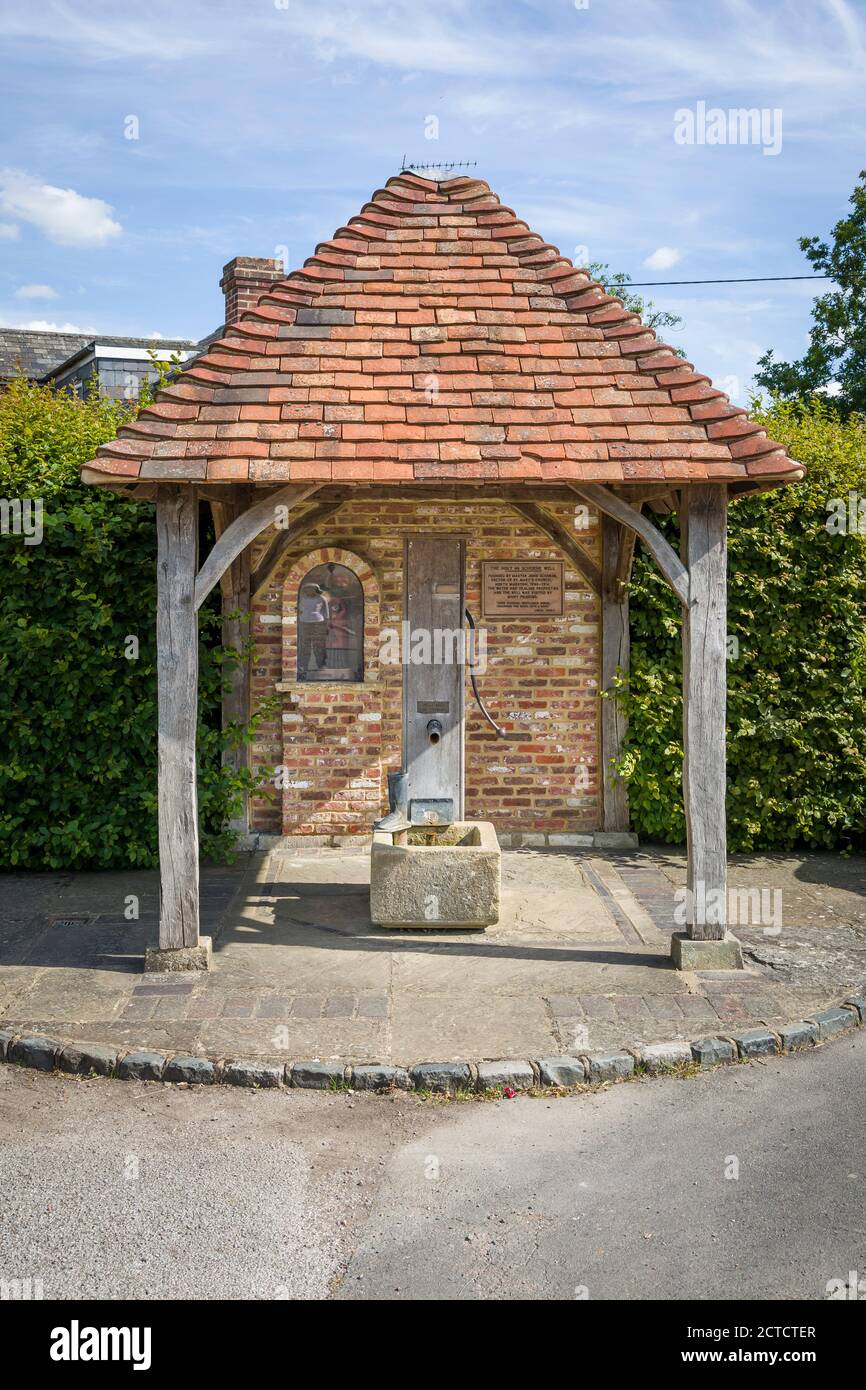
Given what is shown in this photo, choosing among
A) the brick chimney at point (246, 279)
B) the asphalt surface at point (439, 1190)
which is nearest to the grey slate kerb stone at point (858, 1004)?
the asphalt surface at point (439, 1190)

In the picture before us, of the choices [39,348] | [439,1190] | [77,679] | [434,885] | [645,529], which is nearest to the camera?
[439,1190]

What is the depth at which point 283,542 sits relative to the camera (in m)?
9.23

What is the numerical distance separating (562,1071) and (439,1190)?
110 centimetres

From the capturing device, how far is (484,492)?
839cm

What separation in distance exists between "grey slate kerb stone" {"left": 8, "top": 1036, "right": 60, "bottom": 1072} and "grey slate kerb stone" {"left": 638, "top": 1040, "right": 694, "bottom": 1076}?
2.78 metres

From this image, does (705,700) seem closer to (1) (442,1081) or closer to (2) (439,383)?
(2) (439,383)

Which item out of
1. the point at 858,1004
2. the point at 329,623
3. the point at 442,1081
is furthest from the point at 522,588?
the point at 442,1081

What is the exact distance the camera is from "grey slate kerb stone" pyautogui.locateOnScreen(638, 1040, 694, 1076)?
5359 mm

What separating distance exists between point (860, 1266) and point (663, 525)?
649 cm

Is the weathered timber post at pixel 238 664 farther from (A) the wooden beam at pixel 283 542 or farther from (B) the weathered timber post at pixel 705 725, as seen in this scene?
(B) the weathered timber post at pixel 705 725

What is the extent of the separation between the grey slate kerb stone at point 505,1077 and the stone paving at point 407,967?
150 millimetres

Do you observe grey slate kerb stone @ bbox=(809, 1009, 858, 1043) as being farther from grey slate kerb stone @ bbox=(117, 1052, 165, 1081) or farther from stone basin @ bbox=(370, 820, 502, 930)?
grey slate kerb stone @ bbox=(117, 1052, 165, 1081)

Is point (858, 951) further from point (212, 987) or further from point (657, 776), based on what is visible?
point (212, 987)

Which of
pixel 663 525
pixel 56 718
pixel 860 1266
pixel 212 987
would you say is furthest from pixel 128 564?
pixel 860 1266
